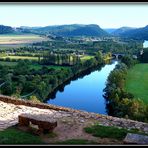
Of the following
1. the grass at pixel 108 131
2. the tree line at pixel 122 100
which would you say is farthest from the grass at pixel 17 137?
the tree line at pixel 122 100

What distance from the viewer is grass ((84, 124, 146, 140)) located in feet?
16.2

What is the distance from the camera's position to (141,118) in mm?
15477

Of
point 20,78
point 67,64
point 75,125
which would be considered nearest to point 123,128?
point 75,125

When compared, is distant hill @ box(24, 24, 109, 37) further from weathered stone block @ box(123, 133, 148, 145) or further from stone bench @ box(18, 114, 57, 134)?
weathered stone block @ box(123, 133, 148, 145)

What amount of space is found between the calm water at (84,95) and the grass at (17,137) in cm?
1580

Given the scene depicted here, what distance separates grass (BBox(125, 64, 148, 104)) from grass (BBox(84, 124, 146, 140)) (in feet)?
58.2

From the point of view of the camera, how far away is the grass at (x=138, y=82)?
83.8 feet

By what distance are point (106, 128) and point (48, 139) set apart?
0.95 m

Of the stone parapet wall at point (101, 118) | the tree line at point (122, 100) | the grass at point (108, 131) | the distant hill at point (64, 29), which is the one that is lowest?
the tree line at point (122, 100)

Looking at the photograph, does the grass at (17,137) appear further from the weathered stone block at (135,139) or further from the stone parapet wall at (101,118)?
the stone parapet wall at (101,118)

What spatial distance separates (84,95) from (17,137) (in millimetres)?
19347

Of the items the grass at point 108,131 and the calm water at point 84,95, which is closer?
the grass at point 108,131

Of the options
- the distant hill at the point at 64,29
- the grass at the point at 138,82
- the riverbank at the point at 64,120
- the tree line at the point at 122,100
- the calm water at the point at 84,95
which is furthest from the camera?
the grass at the point at 138,82

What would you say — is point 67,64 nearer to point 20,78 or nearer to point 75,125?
point 20,78
